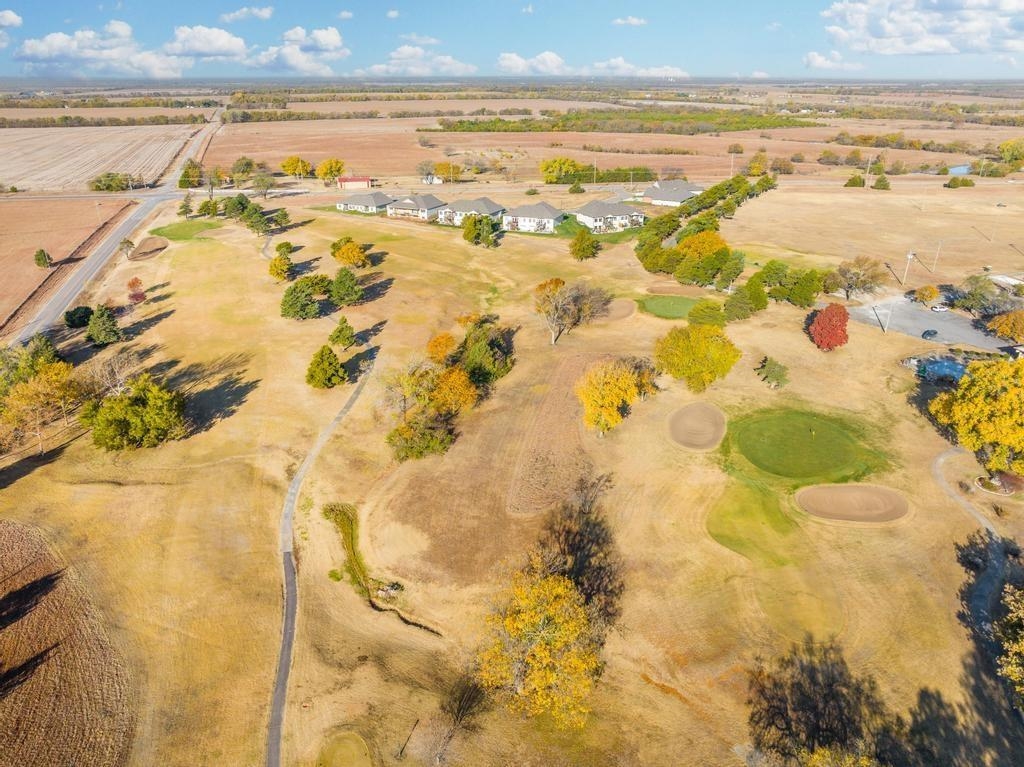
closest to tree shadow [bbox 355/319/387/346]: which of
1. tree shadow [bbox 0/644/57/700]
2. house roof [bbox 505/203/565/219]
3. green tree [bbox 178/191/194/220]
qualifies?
tree shadow [bbox 0/644/57/700]

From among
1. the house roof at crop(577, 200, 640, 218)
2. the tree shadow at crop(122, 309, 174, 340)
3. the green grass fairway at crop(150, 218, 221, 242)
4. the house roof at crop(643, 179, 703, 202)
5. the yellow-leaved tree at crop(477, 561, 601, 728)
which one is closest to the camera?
the yellow-leaved tree at crop(477, 561, 601, 728)

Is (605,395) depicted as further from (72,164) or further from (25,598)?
(72,164)

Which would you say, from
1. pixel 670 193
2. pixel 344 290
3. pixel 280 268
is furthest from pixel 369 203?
pixel 670 193

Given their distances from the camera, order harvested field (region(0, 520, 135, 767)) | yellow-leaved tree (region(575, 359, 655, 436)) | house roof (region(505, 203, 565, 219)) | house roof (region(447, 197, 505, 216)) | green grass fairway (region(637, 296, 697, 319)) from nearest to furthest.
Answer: harvested field (region(0, 520, 135, 767)) < yellow-leaved tree (region(575, 359, 655, 436)) < green grass fairway (region(637, 296, 697, 319)) < house roof (region(505, 203, 565, 219)) < house roof (region(447, 197, 505, 216))

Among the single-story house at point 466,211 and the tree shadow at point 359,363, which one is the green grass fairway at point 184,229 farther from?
the tree shadow at point 359,363

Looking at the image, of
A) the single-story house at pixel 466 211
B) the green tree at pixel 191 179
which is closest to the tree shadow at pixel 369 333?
the single-story house at pixel 466 211

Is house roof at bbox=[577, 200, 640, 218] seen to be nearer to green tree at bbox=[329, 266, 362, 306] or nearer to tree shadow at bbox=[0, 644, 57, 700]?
green tree at bbox=[329, 266, 362, 306]

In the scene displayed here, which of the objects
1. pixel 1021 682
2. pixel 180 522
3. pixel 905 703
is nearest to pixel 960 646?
pixel 1021 682

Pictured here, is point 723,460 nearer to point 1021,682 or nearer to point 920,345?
point 1021,682
